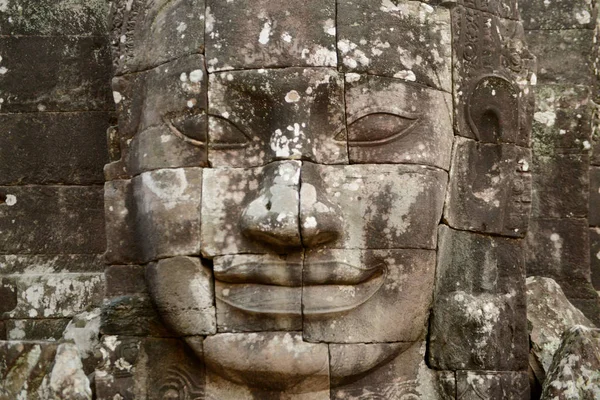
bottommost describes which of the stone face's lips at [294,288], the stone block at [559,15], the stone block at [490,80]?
the stone face's lips at [294,288]

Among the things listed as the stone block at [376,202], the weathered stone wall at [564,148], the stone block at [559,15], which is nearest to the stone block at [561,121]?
the weathered stone wall at [564,148]

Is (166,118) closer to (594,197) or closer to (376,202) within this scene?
(376,202)

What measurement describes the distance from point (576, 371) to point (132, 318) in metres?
2.47

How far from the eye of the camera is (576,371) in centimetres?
742

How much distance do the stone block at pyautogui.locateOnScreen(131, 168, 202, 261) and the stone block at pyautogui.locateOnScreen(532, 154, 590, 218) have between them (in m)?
2.63

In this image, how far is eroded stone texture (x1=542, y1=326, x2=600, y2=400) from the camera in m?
7.38

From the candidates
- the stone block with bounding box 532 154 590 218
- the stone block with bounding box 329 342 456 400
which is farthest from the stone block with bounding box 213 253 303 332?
the stone block with bounding box 532 154 590 218

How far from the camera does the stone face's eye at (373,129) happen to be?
758 cm

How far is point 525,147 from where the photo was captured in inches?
318

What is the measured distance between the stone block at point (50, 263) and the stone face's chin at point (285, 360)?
157 cm

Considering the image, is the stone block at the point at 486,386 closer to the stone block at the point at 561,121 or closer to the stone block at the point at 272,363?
the stone block at the point at 272,363

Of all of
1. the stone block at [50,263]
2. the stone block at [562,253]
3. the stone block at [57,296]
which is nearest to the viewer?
the stone block at [57,296]

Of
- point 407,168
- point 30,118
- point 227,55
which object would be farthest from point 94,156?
point 407,168

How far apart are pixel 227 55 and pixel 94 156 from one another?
68.5 inches
